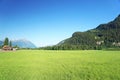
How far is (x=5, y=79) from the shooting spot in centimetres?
1125

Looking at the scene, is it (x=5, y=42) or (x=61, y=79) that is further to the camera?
(x=5, y=42)

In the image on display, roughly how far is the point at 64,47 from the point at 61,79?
109m

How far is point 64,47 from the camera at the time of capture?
395 ft

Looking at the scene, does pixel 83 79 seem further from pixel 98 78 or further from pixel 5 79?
pixel 5 79

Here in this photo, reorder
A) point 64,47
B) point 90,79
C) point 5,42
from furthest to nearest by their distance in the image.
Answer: point 5,42
point 64,47
point 90,79

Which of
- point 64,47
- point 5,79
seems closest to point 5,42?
point 64,47

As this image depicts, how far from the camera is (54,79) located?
11.3 metres

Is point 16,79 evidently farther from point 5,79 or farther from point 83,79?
point 83,79

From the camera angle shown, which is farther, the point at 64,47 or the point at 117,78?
the point at 64,47

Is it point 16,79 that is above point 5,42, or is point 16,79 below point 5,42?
below

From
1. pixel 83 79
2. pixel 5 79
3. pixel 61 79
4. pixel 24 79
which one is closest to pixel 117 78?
pixel 83 79

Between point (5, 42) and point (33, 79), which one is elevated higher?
point (5, 42)

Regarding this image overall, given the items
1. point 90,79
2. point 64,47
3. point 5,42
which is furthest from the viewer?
point 5,42

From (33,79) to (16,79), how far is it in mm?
1000
